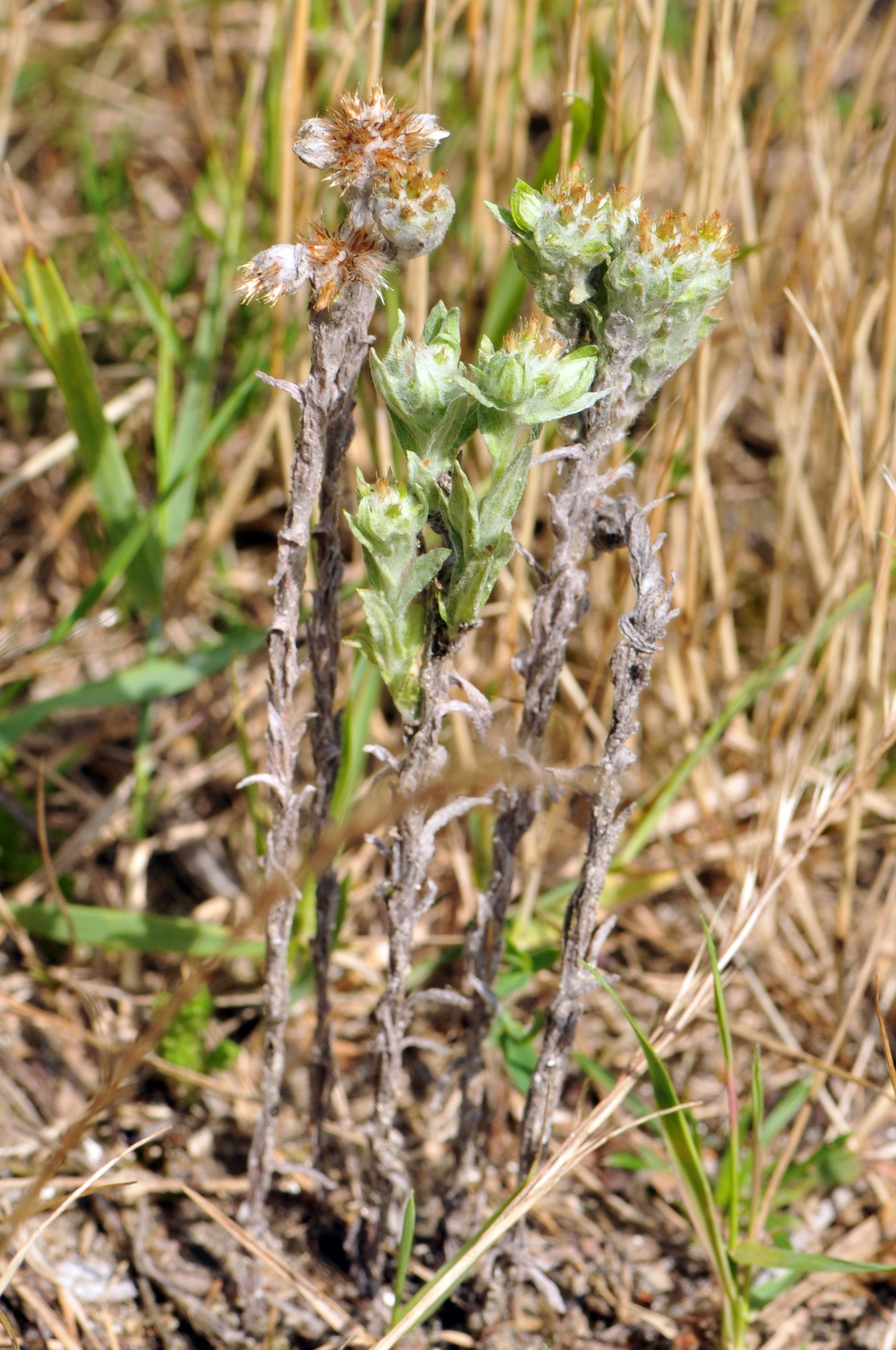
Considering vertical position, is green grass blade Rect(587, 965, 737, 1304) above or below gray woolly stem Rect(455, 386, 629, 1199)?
below

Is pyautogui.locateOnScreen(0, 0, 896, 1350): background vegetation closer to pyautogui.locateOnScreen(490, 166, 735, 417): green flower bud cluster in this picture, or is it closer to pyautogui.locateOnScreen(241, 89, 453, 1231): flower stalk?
pyautogui.locateOnScreen(241, 89, 453, 1231): flower stalk

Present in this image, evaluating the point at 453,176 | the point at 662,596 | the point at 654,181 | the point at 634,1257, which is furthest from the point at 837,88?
the point at 634,1257

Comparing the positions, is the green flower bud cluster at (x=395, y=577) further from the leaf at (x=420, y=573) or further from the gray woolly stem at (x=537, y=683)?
the gray woolly stem at (x=537, y=683)

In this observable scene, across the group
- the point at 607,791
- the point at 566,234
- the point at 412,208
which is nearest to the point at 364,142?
the point at 412,208

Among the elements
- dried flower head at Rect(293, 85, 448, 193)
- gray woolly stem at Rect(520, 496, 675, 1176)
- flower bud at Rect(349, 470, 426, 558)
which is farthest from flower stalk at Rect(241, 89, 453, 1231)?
gray woolly stem at Rect(520, 496, 675, 1176)

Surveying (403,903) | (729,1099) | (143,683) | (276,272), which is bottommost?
(729,1099)

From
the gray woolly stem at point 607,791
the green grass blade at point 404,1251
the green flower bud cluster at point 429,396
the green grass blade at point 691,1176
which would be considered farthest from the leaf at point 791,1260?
the green flower bud cluster at point 429,396

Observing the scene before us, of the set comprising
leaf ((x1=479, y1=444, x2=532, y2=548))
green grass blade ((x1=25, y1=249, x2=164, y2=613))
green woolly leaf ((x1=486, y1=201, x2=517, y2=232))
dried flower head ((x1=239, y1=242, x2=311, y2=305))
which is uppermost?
green woolly leaf ((x1=486, y1=201, x2=517, y2=232))

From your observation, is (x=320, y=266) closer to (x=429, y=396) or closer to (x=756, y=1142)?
(x=429, y=396)
